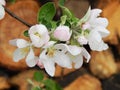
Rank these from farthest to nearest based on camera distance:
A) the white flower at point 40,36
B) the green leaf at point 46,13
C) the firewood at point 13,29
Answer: the firewood at point 13,29 < the green leaf at point 46,13 < the white flower at point 40,36

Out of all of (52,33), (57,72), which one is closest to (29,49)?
(52,33)

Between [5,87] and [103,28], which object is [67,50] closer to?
[103,28]

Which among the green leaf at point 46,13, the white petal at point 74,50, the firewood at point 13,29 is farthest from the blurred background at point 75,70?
the white petal at point 74,50

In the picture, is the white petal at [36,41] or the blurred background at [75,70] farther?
the blurred background at [75,70]

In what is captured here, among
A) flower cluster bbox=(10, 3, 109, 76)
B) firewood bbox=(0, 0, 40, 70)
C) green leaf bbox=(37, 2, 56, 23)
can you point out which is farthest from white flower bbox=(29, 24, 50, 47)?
firewood bbox=(0, 0, 40, 70)

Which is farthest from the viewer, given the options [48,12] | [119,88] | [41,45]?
[119,88]

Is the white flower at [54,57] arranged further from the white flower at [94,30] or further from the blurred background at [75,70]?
the blurred background at [75,70]

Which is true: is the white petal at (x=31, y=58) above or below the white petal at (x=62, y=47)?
below
